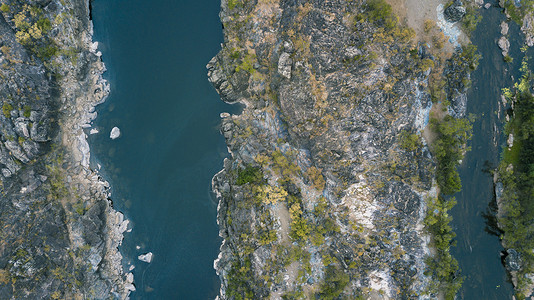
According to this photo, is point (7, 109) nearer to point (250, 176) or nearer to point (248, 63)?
point (248, 63)

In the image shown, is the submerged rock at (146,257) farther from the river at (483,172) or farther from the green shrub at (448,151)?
the river at (483,172)

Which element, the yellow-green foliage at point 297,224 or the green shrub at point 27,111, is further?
the yellow-green foliage at point 297,224

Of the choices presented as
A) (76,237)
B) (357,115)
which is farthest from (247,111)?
(76,237)

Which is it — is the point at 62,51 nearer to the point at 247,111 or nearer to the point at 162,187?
the point at 162,187

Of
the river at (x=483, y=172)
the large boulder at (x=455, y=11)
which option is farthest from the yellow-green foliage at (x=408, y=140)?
the large boulder at (x=455, y=11)

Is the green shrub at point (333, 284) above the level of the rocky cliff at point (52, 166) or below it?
below

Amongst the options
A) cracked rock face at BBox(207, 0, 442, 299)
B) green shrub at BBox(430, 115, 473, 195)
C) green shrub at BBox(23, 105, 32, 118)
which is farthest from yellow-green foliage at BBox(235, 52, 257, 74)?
green shrub at BBox(23, 105, 32, 118)
